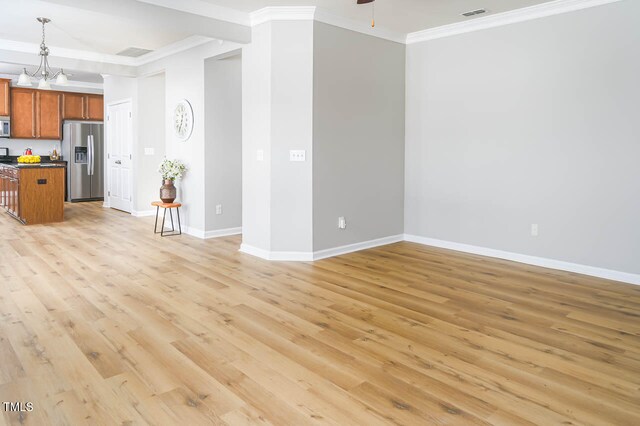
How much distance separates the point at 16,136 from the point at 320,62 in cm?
787

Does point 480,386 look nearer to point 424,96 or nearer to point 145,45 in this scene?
point 424,96

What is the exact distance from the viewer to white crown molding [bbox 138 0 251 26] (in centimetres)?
446

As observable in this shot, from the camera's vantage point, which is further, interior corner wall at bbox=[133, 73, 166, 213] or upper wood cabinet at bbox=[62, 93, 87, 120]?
upper wood cabinet at bbox=[62, 93, 87, 120]

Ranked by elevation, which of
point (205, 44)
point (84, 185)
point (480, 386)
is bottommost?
point (480, 386)

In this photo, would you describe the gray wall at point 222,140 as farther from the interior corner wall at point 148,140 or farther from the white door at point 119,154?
the white door at point 119,154

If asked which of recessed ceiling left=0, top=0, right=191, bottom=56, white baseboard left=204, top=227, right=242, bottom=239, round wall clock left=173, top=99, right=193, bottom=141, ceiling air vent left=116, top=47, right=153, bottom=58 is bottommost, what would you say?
white baseboard left=204, top=227, right=242, bottom=239

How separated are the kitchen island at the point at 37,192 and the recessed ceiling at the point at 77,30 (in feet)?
5.78

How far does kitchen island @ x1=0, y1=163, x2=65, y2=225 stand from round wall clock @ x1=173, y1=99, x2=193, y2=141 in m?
2.15

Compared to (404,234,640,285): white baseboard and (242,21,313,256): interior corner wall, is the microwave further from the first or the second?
(404,234,640,285): white baseboard

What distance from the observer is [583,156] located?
4.63 metres

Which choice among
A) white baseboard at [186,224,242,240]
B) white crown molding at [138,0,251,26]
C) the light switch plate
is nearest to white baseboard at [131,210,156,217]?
white baseboard at [186,224,242,240]

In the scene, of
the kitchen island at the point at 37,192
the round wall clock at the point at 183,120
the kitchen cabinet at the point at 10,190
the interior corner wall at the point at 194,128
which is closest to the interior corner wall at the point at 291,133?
the interior corner wall at the point at 194,128

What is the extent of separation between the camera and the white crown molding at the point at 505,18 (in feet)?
15.0

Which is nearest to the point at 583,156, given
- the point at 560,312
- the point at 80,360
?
the point at 560,312
